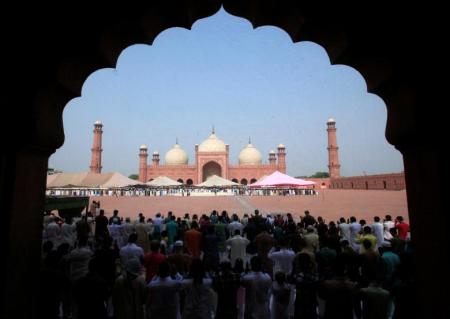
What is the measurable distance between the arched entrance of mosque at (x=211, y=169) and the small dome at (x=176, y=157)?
5.05m

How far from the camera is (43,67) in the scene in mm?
2066

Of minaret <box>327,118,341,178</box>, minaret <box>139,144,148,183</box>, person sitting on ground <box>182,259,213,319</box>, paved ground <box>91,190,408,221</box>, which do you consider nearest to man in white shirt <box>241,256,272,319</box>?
person sitting on ground <box>182,259,213,319</box>

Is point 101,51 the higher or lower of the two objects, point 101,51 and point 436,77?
the higher

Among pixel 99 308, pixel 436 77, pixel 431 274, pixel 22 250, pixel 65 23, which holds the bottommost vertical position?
pixel 99 308

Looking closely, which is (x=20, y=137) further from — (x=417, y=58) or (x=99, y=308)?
(x=417, y=58)

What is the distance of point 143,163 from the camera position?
4772 cm

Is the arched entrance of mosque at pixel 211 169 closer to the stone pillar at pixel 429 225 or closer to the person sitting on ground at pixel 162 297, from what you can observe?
the person sitting on ground at pixel 162 297

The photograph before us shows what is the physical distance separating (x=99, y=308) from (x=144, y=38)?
2.13 metres

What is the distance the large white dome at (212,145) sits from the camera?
45.9 m

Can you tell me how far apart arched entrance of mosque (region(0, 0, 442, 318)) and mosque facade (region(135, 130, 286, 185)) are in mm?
41745

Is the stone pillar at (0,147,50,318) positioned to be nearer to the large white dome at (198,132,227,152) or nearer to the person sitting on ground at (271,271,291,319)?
the person sitting on ground at (271,271,291,319)

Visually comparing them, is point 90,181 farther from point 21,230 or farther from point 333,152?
point 333,152

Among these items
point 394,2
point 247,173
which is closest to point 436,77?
point 394,2

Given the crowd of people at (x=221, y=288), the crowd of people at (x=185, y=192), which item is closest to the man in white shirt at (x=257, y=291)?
the crowd of people at (x=221, y=288)
